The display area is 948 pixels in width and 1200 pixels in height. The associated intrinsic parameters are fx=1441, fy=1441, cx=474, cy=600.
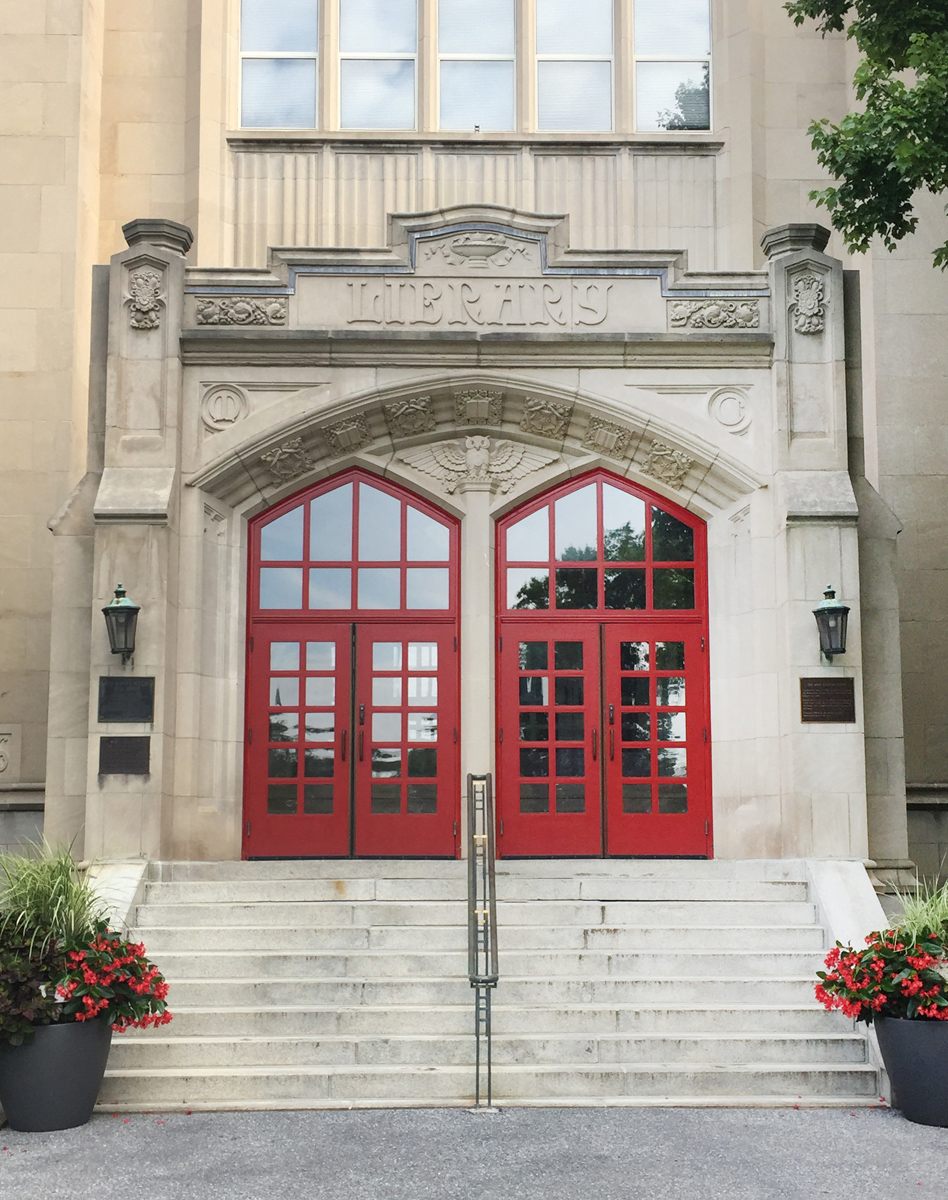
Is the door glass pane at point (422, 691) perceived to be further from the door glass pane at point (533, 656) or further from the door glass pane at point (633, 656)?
the door glass pane at point (633, 656)

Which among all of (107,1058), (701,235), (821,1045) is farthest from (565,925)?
(701,235)

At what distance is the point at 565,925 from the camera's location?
35.3ft

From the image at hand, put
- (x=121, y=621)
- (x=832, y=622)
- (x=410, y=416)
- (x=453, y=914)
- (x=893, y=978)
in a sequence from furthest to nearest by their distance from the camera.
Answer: (x=410, y=416)
(x=832, y=622)
(x=121, y=621)
(x=453, y=914)
(x=893, y=978)

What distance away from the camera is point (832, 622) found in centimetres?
1220

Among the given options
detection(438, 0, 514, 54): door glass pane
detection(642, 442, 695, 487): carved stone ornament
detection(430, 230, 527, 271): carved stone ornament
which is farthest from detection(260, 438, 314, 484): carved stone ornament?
detection(438, 0, 514, 54): door glass pane

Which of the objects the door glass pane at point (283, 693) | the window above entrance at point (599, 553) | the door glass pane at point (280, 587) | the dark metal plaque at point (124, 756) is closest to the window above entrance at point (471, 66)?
the window above entrance at point (599, 553)

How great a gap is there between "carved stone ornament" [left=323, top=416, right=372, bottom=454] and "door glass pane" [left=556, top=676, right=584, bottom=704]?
295 centimetres

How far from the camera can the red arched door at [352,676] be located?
13.5m

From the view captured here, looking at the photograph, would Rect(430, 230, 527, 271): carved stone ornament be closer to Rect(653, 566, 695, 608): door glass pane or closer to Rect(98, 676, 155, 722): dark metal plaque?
Rect(653, 566, 695, 608): door glass pane

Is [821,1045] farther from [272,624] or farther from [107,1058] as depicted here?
[272,624]

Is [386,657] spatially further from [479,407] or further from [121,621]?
[121,621]

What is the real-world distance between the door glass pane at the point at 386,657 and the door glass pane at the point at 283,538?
1.14 metres

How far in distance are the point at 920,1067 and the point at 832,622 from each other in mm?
4564

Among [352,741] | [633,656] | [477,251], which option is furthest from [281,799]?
[477,251]
